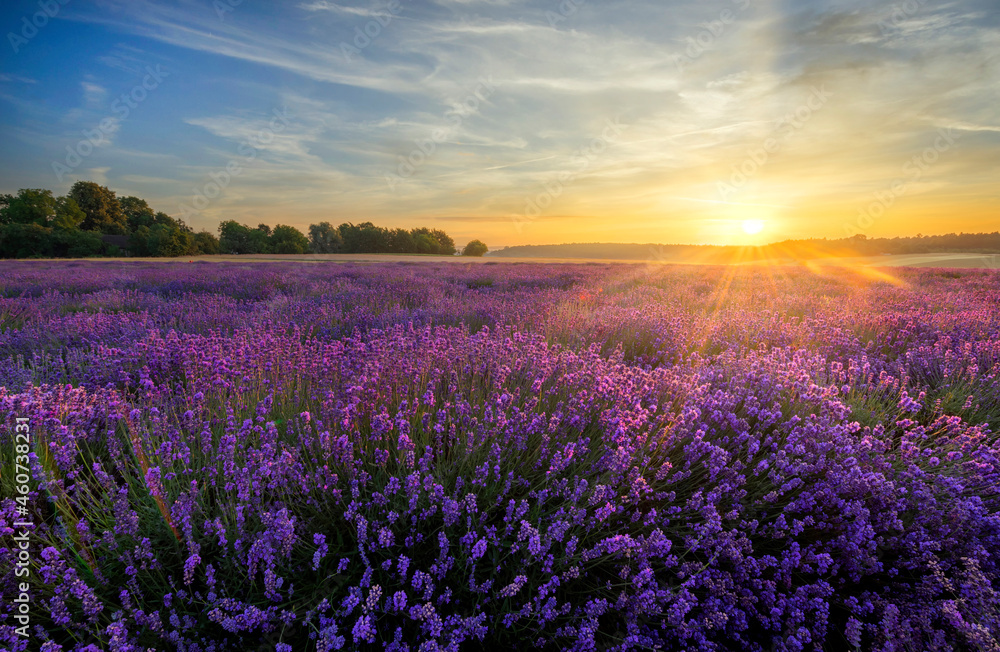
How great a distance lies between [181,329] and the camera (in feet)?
15.3

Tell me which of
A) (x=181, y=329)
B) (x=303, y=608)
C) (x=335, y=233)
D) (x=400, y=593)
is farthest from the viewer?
(x=335, y=233)

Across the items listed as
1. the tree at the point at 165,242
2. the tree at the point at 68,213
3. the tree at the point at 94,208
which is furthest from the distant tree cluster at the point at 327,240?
the tree at the point at 68,213

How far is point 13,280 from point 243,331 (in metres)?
9.62

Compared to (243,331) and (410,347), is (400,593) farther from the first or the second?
(243,331)

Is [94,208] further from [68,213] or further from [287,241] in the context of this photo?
[287,241]

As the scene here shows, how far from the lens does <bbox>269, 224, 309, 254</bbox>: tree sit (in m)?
49.9

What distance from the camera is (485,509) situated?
177cm

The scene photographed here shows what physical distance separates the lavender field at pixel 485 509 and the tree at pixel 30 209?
67.1 m

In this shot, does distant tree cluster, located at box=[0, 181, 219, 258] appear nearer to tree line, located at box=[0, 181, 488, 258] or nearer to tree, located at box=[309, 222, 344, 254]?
tree line, located at box=[0, 181, 488, 258]

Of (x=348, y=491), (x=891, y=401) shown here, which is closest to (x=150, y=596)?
(x=348, y=491)

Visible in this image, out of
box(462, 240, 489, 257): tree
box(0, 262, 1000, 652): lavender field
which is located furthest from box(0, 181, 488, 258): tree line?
box(0, 262, 1000, 652): lavender field

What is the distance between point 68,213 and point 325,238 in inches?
1038

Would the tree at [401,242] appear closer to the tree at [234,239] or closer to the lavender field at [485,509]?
the tree at [234,239]

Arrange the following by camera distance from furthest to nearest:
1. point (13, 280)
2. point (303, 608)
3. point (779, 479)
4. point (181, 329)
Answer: point (13, 280) → point (181, 329) → point (779, 479) → point (303, 608)
